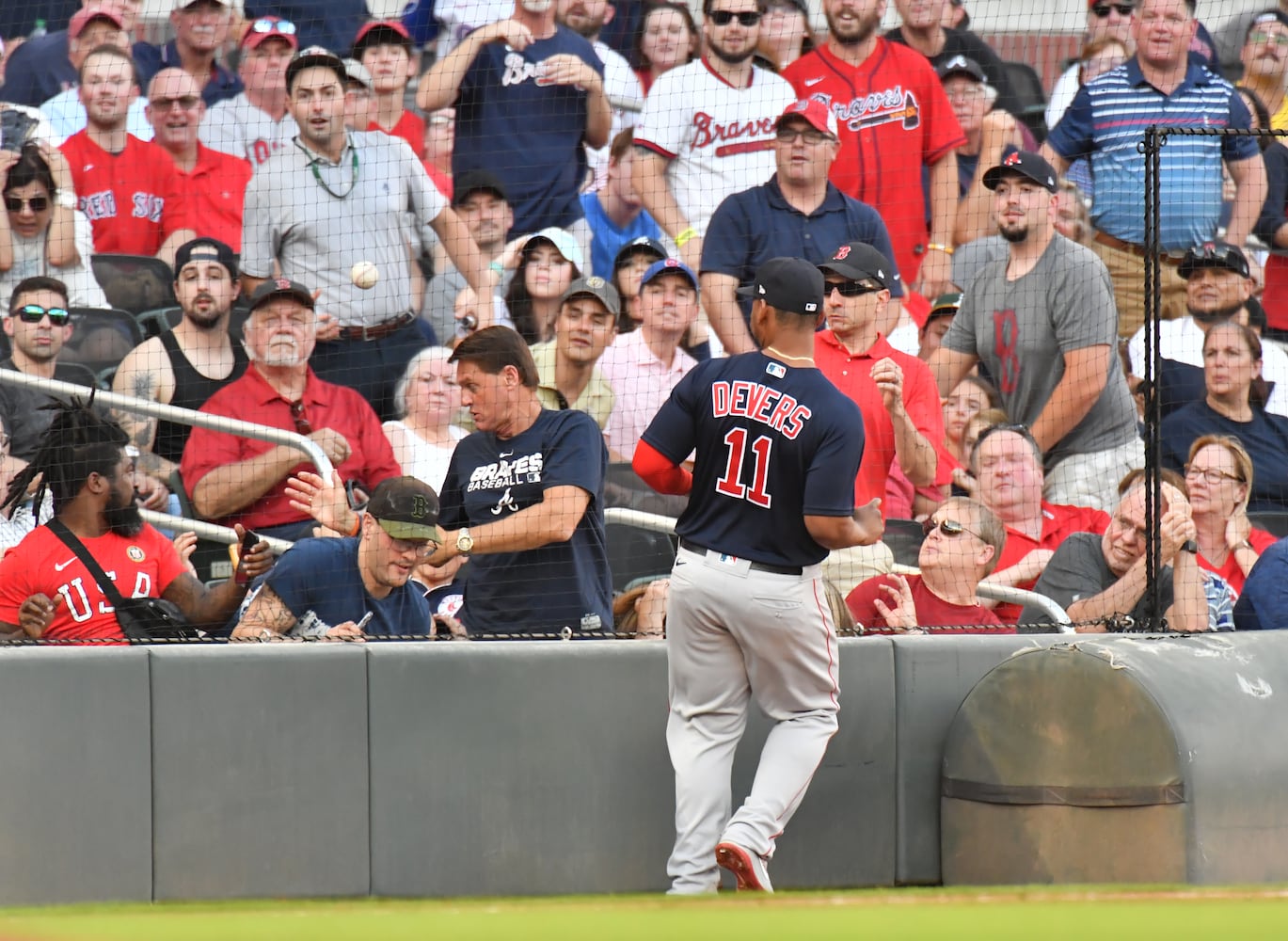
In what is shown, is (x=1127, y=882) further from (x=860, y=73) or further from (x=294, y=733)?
(x=860, y=73)

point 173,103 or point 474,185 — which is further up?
point 173,103

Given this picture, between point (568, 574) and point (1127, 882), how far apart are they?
1.91 m

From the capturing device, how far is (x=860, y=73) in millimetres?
8258

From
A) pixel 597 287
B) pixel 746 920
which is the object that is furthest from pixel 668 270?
pixel 746 920

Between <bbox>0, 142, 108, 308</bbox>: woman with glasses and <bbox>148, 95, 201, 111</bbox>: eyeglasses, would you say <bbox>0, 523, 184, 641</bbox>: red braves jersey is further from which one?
<bbox>148, 95, 201, 111</bbox>: eyeglasses

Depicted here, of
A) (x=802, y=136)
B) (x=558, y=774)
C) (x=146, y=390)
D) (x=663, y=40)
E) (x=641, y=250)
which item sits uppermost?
(x=663, y=40)

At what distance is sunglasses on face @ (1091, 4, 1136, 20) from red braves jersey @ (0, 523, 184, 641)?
613cm

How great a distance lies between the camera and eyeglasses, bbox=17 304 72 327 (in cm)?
696

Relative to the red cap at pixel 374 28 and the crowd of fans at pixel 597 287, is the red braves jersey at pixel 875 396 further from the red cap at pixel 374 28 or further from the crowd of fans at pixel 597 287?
the red cap at pixel 374 28

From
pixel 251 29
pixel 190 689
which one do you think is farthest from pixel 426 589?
pixel 251 29

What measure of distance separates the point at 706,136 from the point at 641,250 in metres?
0.90

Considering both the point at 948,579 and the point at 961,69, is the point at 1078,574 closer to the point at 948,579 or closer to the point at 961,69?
the point at 948,579

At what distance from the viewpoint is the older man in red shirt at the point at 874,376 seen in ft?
19.2

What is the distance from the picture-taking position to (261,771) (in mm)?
4883
